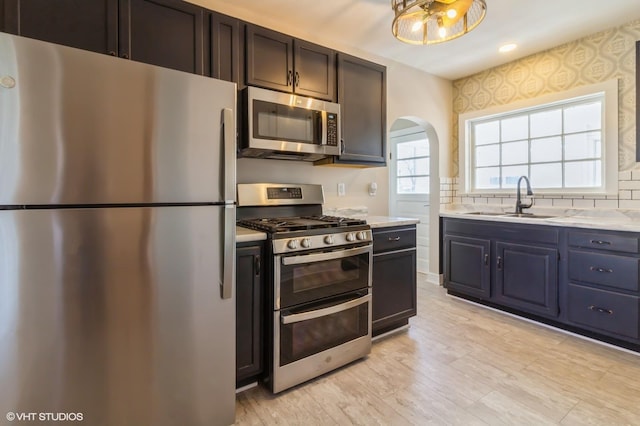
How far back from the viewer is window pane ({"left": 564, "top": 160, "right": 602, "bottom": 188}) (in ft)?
9.53

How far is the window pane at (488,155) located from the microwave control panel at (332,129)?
225 cm

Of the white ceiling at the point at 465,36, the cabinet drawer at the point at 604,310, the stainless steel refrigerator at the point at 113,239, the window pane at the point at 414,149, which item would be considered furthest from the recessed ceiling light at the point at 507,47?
the stainless steel refrigerator at the point at 113,239

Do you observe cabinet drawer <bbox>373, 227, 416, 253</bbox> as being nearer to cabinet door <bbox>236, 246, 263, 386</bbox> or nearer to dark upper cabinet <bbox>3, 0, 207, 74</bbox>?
cabinet door <bbox>236, 246, 263, 386</bbox>

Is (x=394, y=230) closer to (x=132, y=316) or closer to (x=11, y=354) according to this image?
(x=132, y=316)

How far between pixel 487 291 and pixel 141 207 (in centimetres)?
306

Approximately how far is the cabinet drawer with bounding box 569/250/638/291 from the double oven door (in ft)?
5.53

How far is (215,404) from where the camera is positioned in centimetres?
157

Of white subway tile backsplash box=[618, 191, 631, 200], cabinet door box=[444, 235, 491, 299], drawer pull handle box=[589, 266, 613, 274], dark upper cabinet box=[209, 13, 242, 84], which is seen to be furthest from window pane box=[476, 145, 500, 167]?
dark upper cabinet box=[209, 13, 242, 84]

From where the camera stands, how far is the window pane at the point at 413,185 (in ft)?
14.6

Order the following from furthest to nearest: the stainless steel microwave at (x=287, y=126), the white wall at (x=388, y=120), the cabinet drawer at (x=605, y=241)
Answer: the white wall at (x=388, y=120)
the cabinet drawer at (x=605, y=241)
the stainless steel microwave at (x=287, y=126)

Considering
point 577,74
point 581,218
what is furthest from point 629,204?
point 577,74

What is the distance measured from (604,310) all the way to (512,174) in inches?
64.5

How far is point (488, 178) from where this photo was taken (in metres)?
3.79

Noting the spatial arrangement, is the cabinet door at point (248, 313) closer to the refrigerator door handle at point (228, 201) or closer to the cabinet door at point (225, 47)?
the refrigerator door handle at point (228, 201)
